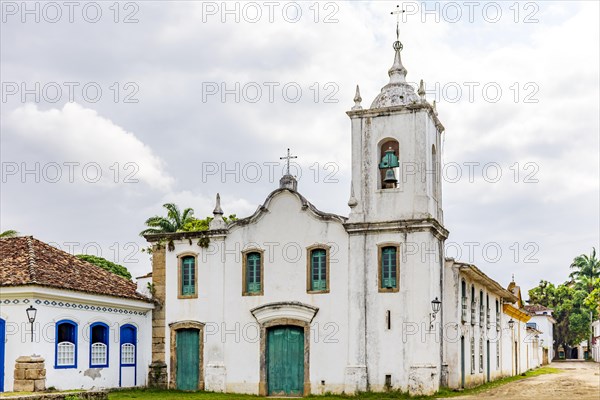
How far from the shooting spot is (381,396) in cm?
2352

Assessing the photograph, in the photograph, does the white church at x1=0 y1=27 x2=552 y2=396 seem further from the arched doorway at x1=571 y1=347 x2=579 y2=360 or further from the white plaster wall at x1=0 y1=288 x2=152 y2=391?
the arched doorway at x1=571 y1=347 x2=579 y2=360

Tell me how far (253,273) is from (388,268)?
4.49 m

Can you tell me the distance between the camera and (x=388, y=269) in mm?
24469

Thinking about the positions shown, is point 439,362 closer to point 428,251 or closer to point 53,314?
point 428,251

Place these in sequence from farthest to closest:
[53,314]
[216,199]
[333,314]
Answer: [216,199]
[333,314]
[53,314]

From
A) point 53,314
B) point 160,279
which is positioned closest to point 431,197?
Answer: point 160,279

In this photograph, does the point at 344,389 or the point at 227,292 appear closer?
the point at 344,389

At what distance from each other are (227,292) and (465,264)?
759cm

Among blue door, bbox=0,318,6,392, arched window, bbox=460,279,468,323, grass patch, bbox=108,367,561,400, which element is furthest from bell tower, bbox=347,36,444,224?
blue door, bbox=0,318,6,392

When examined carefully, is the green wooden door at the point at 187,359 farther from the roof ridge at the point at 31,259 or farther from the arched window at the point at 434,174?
the arched window at the point at 434,174

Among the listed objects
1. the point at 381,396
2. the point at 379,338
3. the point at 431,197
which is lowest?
the point at 381,396

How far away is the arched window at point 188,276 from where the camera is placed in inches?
1064

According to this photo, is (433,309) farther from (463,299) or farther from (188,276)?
(188,276)

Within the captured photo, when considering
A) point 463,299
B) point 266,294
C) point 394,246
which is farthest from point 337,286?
point 463,299
